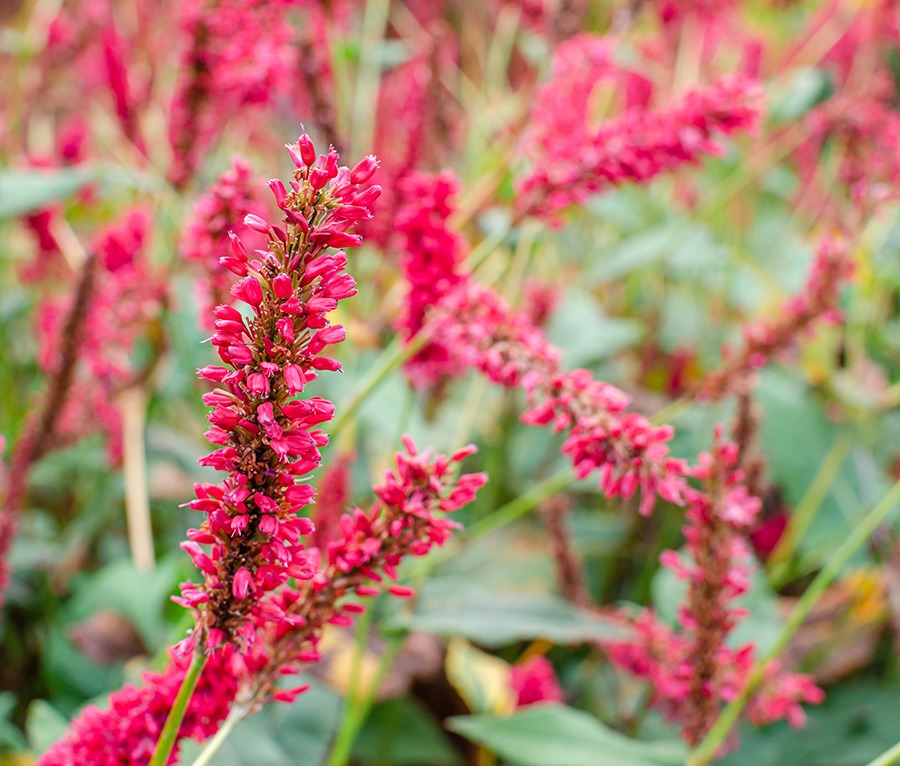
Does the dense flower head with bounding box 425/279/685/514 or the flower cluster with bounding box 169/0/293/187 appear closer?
the dense flower head with bounding box 425/279/685/514

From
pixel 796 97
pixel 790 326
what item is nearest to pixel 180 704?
pixel 790 326

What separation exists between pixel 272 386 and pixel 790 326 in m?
0.42

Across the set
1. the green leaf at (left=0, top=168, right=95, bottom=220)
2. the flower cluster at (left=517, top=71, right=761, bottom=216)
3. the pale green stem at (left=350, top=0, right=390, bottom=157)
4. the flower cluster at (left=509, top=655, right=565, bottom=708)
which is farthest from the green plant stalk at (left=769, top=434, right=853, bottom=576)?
the green leaf at (left=0, top=168, right=95, bottom=220)

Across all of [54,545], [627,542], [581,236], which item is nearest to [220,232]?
[54,545]

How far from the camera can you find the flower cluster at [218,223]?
1.36 ft

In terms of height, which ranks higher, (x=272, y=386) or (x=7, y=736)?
(x=272, y=386)

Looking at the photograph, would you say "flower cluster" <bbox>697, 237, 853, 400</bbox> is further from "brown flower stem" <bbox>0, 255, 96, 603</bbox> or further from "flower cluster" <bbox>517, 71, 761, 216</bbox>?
"brown flower stem" <bbox>0, 255, 96, 603</bbox>

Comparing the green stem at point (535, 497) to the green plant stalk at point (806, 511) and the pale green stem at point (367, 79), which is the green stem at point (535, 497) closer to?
the green plant stalk at point (806, 511)

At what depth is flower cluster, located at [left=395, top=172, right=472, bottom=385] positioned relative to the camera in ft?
1.48

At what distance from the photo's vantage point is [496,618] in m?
0.58

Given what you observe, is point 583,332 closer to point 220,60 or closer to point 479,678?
point 479,678

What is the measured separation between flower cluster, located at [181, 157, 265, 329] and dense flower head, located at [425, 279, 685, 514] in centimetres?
11

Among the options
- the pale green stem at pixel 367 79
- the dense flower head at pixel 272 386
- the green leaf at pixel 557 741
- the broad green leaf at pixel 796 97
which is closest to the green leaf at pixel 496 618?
the green leaf at pixel 557 741

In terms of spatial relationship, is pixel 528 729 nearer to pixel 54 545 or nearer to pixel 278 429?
pixel 278 429
